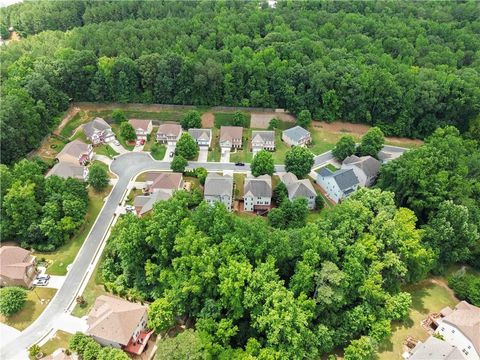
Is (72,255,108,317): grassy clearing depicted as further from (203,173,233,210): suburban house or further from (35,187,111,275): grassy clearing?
(203,173,233,210): suburban house

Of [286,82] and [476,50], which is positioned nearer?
[286,82]

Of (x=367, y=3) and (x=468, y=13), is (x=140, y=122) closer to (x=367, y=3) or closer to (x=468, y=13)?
(x=367, y=3)

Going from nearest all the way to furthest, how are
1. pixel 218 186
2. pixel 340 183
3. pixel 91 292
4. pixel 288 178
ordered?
pixel 91 292 < pixel 218 186 < pixel 340 183 < pixel 288 178

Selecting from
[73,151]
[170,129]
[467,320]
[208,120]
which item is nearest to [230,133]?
A: [208,120]

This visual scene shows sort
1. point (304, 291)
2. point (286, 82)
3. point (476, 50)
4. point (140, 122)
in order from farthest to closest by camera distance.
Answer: point (476, 50)
point (286, 82)
point (140, 122)
point (304, 291)

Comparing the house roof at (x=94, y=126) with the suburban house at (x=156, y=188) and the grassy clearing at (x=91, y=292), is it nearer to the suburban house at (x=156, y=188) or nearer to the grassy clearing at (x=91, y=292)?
the suburban house at (x=156, y=188)

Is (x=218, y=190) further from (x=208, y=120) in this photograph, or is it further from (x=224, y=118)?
(x=224, y=118)

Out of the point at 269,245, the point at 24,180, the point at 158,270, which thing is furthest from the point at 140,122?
the point at 269,245

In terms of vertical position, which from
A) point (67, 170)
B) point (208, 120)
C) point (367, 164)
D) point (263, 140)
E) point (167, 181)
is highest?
point (367, 164)
